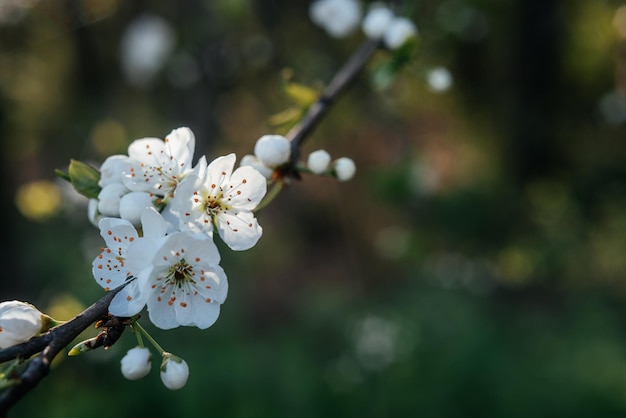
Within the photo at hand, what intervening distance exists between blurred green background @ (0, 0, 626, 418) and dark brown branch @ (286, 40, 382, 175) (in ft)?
0.50

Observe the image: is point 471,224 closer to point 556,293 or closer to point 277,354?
point 556,293

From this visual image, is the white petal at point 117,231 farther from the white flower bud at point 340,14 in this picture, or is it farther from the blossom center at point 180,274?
the white flower bud at point 340,14

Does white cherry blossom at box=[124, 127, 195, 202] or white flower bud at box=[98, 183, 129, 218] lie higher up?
white cherry blossom at box=[124, 127, 195, 202]

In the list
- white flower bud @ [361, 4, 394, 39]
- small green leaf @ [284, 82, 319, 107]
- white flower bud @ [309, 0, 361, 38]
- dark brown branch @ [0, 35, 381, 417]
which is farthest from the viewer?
white flower bud @ [309, 0, 361, 38]

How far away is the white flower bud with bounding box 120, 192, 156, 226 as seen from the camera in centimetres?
115

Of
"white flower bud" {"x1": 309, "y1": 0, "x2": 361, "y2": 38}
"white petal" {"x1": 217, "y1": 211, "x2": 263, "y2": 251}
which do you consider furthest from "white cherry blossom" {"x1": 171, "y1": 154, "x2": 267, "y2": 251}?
"white flower bud" {"x1": 309, "y1": 0, "x2": 361, "y2": 38}

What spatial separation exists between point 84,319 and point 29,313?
110 mm

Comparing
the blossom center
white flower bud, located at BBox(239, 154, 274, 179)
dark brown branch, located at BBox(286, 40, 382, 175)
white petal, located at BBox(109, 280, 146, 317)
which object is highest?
dark brown branch, located at BBox(286, 40, 382, 175)

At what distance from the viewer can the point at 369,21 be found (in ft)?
5.73

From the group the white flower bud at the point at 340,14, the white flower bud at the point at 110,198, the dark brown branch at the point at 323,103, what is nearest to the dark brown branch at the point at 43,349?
the white flower bud at the point at 110,198

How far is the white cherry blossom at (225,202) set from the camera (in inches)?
43.1

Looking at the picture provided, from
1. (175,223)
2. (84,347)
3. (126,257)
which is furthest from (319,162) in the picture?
(84,347)

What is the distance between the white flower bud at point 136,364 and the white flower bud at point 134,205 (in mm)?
257

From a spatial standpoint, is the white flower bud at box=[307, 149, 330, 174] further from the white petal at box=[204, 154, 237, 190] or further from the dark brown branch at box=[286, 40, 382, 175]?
the white petal at box=[204, 154, 237, 190]
